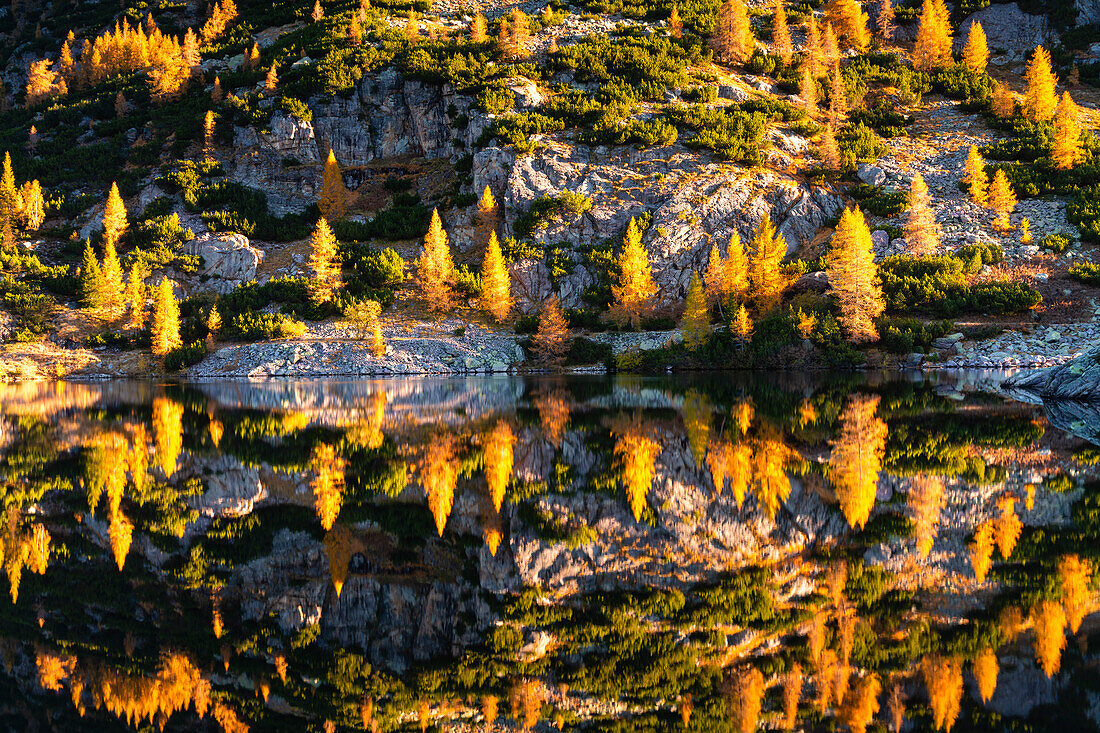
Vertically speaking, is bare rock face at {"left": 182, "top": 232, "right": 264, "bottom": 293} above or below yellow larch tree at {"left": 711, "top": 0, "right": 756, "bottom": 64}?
below

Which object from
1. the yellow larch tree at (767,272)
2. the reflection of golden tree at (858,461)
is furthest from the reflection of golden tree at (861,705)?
the yellow larch tree at (767,272)

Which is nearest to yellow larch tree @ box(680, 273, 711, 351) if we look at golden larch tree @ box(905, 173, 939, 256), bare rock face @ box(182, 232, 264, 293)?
golden larch tree @ box(905, 173, 939, 256)

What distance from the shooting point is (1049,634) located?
5.12 metres

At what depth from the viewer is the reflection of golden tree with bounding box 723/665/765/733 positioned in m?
4.48

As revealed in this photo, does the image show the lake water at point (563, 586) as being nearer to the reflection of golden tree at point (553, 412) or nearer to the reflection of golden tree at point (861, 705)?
the reflection of golden tree at point (861, 705)

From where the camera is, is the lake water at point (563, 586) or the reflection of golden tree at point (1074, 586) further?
the reflection of golden tree at point (1074, 586)

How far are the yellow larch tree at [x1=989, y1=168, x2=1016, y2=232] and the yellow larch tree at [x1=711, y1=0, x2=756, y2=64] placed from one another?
29435mm

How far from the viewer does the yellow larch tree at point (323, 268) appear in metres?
51.7

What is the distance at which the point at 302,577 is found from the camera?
7.06 meters

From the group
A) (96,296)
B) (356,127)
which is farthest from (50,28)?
(96,296)

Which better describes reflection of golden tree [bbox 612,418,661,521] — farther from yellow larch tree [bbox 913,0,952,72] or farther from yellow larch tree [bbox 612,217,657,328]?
yellow larch tree [bbox 913,0,952,72]

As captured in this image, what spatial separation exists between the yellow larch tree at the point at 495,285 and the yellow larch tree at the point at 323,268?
1218 centimetres

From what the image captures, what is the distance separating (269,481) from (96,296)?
48515mm

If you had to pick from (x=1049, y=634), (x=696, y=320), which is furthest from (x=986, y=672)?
(x=696, y=320)
